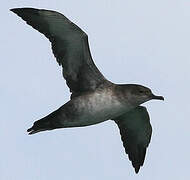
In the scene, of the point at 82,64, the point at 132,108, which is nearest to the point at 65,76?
the point at 82,64

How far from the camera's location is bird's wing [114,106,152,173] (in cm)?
2136

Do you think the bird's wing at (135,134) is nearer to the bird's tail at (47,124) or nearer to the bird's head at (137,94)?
the bird's head at (137,94)

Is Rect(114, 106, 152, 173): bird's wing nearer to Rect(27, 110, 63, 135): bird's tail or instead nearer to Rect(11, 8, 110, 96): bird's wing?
Rect(11, 8, 110, 96): bird's wing

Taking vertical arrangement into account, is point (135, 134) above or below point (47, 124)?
below

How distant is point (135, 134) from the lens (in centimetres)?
2189

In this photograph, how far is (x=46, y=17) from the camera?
19.3m

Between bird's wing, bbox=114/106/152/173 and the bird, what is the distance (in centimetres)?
109

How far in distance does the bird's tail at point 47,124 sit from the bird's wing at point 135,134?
2505mm

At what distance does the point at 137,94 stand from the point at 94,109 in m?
1.24

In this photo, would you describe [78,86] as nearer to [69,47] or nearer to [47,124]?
[69,47]

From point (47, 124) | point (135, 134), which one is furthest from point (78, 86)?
point (135, 134)

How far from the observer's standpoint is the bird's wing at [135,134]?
21.4 meters

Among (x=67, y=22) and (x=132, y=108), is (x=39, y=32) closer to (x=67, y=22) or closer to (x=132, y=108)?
(x=67, y=22)

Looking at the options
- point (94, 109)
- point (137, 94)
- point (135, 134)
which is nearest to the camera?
point (94, 109)
